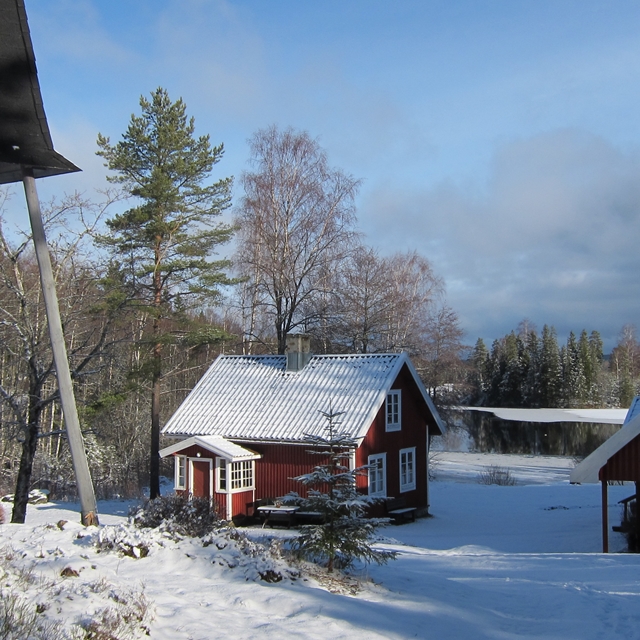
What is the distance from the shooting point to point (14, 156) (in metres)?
7.30

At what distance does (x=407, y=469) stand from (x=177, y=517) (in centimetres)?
1424

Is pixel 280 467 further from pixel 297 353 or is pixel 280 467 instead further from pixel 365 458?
pixel 297 353

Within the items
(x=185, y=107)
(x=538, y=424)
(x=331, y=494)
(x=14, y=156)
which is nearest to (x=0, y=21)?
(x=14, y=156)

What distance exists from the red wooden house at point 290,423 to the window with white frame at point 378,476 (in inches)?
1.1

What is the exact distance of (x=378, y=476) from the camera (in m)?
19.9

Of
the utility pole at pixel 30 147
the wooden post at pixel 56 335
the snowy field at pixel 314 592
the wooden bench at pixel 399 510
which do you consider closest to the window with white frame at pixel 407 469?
the wooden bench at pixel 399 510

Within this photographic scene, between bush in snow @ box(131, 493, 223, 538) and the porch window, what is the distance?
10.7 metres

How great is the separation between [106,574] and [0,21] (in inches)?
214

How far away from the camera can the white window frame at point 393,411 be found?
20672 millimetres

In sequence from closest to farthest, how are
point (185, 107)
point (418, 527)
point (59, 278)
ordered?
1. point (59, 278)
2. point (418, 527)
3. point (185, 107)

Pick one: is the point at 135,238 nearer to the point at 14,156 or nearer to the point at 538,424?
the point at 14,156

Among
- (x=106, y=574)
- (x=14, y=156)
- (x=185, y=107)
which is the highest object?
(x=185, y=107)

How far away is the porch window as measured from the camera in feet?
62.6

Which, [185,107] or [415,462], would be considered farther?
[185,107]
